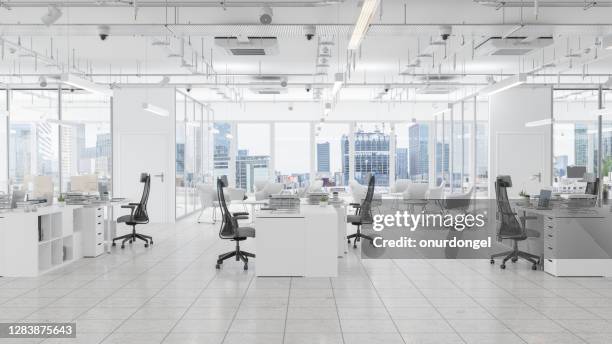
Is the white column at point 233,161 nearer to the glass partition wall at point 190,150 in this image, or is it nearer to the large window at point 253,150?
the large window at point 253,150

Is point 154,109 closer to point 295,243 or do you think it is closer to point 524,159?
point 295,243

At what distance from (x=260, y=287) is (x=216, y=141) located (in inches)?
530

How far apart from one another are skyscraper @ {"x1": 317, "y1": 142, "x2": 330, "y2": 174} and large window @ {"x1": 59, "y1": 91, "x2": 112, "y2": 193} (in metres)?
7.29

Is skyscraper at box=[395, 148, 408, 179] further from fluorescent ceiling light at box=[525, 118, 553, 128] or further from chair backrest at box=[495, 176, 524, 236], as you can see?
chair backrest at box=[495, 176, 524, 236]

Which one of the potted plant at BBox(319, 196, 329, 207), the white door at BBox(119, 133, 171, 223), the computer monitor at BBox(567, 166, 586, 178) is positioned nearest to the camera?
the potted plant at BBox(319, 196, 329, 207)

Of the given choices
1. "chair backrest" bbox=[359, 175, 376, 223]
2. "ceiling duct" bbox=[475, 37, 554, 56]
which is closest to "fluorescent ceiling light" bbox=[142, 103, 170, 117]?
"chair backrest" bbox=[359, 175, 376, 223]

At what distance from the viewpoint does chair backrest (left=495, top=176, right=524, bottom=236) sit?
725 cm

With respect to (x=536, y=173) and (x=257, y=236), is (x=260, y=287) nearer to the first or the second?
(x=257, y=236)

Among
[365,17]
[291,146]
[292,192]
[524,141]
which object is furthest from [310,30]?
[291,146]

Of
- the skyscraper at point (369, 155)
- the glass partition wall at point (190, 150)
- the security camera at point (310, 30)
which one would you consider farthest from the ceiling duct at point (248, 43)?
the skyscraper at point (369, 155)

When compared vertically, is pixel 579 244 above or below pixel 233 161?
below

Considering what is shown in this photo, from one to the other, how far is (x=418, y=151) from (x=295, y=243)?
47.3 feet

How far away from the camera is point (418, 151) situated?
66.4 ft

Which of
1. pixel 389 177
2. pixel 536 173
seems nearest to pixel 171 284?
pixel 536 173
